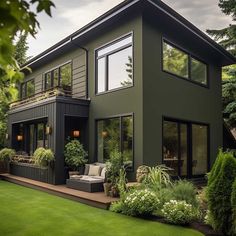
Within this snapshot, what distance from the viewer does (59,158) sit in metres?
10.9

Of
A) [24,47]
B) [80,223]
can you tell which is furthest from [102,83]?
[24,47]

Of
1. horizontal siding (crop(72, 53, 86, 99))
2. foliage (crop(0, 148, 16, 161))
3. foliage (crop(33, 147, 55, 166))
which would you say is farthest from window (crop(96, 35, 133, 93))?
foliage (crop(0, 148, 16, 161))

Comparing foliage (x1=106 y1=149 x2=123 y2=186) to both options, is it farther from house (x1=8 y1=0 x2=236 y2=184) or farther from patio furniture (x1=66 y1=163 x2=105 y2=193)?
house (x1=8 y1=0 x2=236 y2=184)

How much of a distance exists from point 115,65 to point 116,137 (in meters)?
2.54

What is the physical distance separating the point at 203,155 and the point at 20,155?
8.26 m

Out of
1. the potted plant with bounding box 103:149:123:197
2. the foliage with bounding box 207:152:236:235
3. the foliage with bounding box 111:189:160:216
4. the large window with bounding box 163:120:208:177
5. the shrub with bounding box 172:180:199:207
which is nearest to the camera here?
the foliage with bounding box 207:152:236:235

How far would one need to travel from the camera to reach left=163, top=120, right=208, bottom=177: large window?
10703 millimetres

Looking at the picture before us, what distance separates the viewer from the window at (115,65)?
33.8 ft

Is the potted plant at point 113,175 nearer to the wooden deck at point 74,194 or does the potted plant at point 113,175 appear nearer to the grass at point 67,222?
the wooden deck at point 74,194

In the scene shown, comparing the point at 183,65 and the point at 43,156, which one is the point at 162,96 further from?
the point at 43,156

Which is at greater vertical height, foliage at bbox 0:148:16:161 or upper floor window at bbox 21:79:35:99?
upper floor window at bbox 21:79:35:99

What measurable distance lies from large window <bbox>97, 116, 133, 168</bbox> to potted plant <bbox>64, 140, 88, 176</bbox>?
63 centimetres

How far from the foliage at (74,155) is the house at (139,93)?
0.76 feet

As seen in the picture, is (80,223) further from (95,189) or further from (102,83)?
(102,83)
